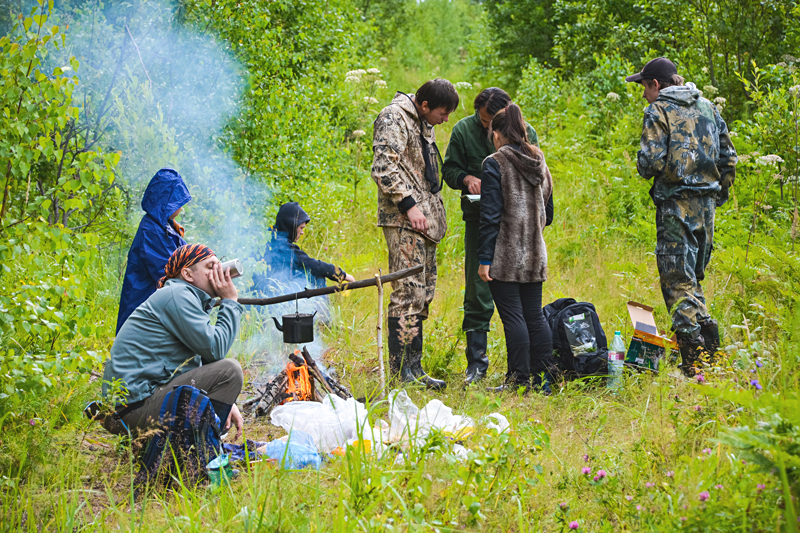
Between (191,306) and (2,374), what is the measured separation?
2.80 ft

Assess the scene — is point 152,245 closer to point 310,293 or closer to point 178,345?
point 178,345

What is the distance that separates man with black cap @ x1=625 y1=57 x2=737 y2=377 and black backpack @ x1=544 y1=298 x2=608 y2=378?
545 mm

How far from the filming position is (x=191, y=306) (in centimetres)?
321

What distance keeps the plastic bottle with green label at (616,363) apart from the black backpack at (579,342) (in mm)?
42

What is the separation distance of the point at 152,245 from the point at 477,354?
2472mm

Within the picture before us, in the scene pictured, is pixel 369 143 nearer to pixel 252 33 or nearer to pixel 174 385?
pixel 252 33

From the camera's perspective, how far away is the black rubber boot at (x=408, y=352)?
454 centimetres

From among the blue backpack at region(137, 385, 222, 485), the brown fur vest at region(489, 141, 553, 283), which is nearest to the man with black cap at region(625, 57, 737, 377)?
the brown fur vest at region(489, 141, 553, 283)

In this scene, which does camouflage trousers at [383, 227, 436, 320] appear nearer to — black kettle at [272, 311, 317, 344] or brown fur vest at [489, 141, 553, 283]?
brown fur vest at [489, 141, 553, 283]

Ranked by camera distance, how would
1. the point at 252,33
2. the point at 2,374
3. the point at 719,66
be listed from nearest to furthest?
the point at 2,374 < the point at 252,33 < the point at 719,66

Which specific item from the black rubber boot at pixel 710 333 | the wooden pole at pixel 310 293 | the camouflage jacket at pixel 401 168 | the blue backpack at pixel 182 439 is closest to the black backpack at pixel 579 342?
the black rubber boot at pixel 710 333

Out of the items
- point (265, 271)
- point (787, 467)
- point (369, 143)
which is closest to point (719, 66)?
point (369, 143)

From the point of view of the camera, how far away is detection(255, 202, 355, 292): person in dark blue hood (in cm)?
539

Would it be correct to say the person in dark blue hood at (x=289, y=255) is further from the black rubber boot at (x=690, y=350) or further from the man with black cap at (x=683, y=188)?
the black rubber boot at (x=690, y=350)
